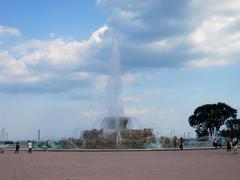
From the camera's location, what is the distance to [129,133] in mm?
53406

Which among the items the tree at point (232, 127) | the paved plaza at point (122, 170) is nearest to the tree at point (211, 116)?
the tree at point (232, 127)

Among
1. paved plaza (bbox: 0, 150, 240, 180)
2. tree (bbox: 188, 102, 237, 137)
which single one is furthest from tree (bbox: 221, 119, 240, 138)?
paved plaza (bbox: 0, 150, 240, 180)

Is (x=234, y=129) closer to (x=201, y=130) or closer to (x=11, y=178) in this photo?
(x=201, y=130)

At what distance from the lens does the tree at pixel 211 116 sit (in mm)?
104544

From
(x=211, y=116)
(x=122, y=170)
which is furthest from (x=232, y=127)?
(x=122, y=170)

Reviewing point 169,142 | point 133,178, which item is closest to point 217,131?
point 169,142

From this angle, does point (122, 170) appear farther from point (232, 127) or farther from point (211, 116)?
point (232, 127)

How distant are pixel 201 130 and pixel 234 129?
29.3 feet

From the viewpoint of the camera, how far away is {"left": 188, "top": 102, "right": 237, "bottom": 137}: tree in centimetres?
10454

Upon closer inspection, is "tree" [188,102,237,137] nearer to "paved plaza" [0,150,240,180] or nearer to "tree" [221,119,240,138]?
"tree" [221,119,240,138]

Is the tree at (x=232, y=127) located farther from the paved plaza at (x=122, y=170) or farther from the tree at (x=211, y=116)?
the paved plaza at (x=122, y=170)

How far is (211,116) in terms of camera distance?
346ft

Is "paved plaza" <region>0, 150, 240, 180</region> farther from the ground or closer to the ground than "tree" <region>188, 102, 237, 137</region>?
closer to the ground

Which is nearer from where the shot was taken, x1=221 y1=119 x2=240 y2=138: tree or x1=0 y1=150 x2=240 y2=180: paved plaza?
x1=0 y1=150 x2=240 y2=180: paved plaza
